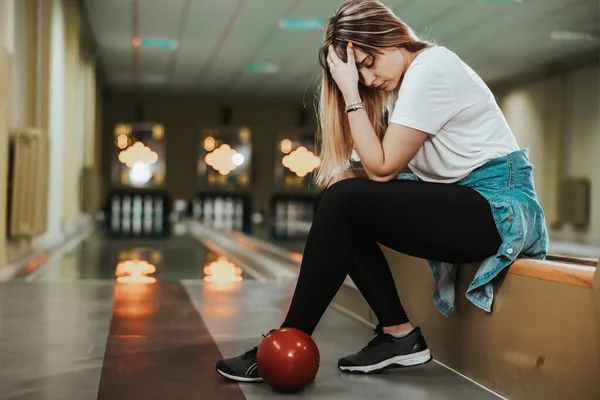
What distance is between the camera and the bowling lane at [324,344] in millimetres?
1939

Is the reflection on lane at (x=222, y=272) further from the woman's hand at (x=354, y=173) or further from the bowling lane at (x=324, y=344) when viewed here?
the woman's hand at (x=354, y=173)

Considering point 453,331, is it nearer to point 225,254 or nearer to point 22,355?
point 22,355

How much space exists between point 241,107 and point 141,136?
8.64 ft

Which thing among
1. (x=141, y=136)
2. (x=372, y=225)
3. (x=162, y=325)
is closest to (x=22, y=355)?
(x=162, y=325)

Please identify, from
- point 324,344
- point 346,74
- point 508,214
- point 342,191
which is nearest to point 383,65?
point 346,74

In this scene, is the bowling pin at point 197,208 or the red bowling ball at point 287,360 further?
the bowling pin at point 197,208

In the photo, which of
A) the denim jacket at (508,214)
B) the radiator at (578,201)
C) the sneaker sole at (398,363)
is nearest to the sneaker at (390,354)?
the sneaker sole at (398,363)

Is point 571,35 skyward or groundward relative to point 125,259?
skyward

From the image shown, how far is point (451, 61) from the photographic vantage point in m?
1.97

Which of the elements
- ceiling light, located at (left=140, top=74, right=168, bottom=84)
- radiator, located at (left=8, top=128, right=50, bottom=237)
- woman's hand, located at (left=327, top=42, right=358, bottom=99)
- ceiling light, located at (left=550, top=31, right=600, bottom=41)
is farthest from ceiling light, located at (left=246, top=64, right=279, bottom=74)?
woman's hand, located at (left=327, top=42, right=358, bottom=99)

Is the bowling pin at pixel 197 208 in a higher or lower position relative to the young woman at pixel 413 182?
lower

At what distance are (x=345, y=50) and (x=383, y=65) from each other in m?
0.11

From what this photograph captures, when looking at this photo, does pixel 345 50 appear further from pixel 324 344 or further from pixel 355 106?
pixel 324 344

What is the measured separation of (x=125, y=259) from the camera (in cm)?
620
